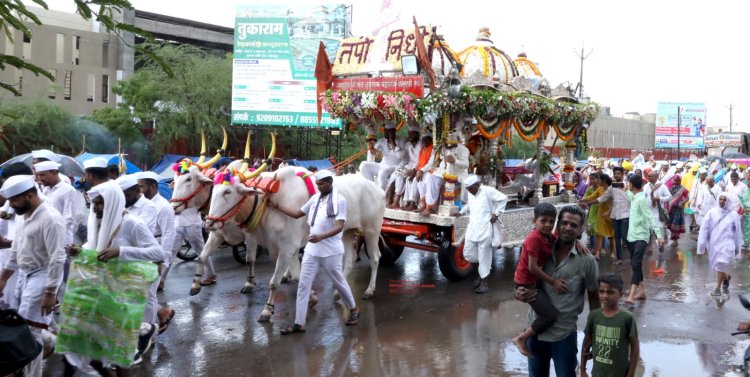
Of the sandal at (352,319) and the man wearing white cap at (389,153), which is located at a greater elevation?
the man wearing white cap at (389,153)

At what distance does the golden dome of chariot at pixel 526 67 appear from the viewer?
13.6 m

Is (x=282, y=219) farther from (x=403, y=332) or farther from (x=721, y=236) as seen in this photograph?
(x=721, y=236)

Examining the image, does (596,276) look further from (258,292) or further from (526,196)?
(526,196)

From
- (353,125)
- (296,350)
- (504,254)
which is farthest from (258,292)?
(504,254)

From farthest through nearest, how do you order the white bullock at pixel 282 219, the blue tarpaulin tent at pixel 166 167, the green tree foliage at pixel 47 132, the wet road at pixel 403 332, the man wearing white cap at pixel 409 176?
the green tree foliage at pixel 47 132, the blue tarpaulin tent at pixel 166 167, the man wearing white cap at pixel 409 176, the white bullock at pixel 282 219, the wet road at pixel 403 332

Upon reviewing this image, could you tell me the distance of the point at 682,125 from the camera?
66.2 m

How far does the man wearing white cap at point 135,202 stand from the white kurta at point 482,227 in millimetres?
4479

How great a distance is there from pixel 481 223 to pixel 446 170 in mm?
1170

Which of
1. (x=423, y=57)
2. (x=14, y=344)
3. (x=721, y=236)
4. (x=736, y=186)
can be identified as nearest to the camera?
(x=14, y=344)

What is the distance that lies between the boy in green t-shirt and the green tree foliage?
2296cm

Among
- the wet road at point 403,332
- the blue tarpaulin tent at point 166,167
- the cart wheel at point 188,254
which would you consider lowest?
the wet road at point 403,332

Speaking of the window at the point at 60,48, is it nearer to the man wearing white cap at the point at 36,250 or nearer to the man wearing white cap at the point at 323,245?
the man wearing white cap at the point at 323,245

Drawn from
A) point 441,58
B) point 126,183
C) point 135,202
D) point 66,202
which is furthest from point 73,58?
point 126,183

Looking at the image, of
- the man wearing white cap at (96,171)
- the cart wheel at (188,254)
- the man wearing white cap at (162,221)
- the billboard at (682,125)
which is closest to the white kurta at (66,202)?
the man wearing white cap at (96,171)
